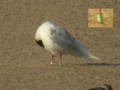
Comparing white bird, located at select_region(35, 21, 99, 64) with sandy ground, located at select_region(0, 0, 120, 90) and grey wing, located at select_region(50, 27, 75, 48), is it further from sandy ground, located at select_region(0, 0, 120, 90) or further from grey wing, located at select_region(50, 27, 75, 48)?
sandy ground, located at select_region(0, 0, 120, 90)

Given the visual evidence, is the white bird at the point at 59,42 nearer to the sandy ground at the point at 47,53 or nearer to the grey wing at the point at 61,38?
the grey wing at the point at 61,38

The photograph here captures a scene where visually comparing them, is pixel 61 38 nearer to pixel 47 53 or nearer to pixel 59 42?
pixel 59 42

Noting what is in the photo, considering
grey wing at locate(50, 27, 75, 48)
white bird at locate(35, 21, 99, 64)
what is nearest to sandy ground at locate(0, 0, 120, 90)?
white bird at locate(35, 21, 99, 64)

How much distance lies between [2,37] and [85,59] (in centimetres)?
334

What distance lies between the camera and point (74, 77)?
8.20 metres

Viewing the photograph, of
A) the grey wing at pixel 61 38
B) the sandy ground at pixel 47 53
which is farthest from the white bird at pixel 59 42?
the sandy ground at pixel 47 53

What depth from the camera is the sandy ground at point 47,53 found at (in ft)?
26.1

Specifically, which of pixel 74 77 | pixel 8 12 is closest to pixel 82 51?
pixel 74 77

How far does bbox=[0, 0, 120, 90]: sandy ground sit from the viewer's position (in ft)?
26.1

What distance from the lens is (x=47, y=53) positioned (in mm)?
11047

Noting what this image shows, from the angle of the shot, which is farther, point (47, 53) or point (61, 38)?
point (47, 53)

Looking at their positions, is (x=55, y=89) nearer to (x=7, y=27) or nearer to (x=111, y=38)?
(x=111, y=38)

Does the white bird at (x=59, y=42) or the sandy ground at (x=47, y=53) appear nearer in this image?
the sandy ground at (x=47, y=53)

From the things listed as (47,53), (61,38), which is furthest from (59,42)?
(47,53)
